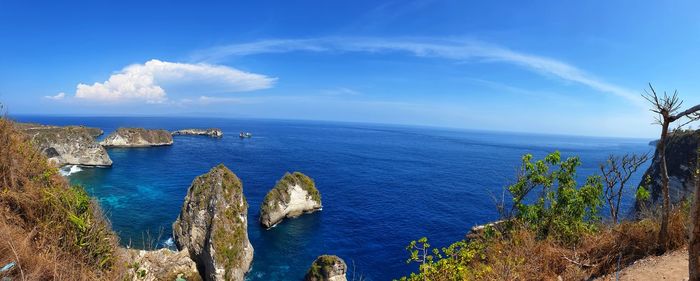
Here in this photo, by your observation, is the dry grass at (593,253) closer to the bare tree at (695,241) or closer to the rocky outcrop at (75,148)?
the bare tree at (695,241)

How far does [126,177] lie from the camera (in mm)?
76688

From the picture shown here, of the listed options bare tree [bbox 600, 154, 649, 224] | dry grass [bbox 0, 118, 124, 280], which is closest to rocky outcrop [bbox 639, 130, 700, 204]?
bare tree [bbox 600, 154, 649, 224]

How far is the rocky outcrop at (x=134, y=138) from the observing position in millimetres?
123938

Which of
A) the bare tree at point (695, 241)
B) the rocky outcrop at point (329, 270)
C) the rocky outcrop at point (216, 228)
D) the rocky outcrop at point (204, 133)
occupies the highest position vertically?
the bare tree at point (695, 241)

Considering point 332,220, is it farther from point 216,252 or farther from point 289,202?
point 216,252

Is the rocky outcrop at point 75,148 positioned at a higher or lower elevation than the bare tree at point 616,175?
lower

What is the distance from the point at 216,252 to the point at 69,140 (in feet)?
265

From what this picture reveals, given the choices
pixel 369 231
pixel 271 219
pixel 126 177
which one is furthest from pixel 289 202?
pixel 126 177

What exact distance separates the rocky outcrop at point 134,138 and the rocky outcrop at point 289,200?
10226 cm

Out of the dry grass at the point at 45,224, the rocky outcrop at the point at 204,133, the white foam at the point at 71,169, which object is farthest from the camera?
the rocky outcrop at the point at 204,133

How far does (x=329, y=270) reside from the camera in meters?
31.4

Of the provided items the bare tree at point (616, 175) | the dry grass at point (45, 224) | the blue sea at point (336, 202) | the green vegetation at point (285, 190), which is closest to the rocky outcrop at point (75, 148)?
the blue sea at point (336, 202)

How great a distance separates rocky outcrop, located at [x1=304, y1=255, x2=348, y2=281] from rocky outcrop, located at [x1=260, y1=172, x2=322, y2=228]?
17.7 m

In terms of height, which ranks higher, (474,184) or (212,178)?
(212,178)
